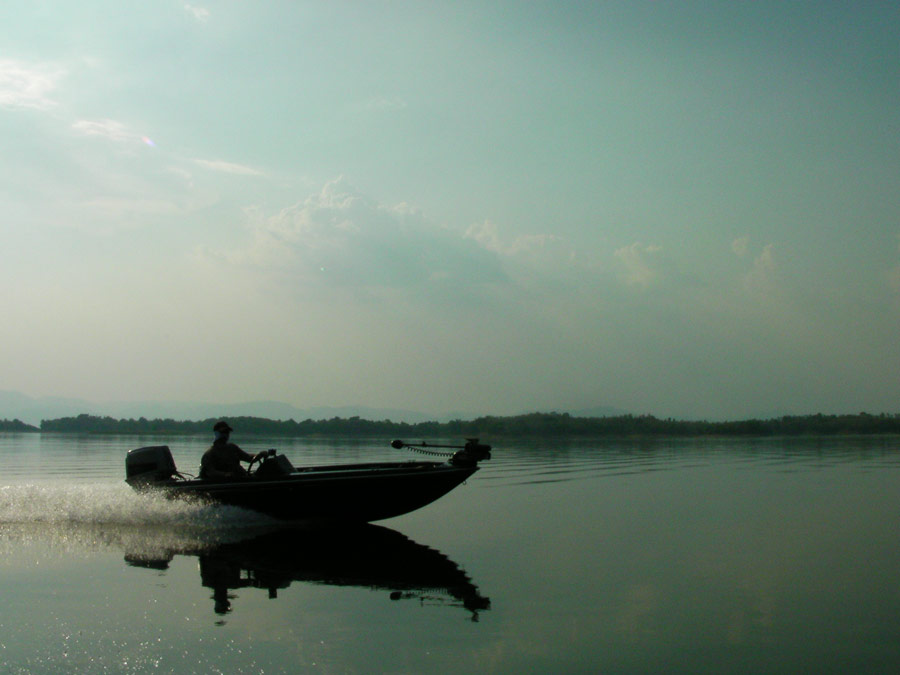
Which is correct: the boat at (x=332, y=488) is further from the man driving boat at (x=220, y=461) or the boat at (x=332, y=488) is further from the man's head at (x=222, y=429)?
the man's head at (x=222, y=429)

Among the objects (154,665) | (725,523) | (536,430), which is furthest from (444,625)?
(536,430)

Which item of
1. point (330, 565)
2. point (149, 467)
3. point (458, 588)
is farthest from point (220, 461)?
point (458, 588)

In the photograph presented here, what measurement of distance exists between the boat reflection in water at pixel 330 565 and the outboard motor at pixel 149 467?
2752mm

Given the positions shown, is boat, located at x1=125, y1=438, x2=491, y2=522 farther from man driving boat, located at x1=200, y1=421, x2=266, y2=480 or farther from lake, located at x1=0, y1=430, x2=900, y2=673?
lake, located at x1=0, y1=430, x2=900, y2=673

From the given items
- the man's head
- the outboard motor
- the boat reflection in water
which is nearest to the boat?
the outboard motor

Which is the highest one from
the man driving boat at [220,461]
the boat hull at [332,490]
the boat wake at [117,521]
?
the man driving boat at [220,461]

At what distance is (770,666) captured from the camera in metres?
7.58

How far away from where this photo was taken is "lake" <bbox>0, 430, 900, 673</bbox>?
786 centimetres

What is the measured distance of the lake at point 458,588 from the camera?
25.8 ft

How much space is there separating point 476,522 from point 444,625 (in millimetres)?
8633

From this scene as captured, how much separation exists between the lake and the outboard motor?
18.9 inches

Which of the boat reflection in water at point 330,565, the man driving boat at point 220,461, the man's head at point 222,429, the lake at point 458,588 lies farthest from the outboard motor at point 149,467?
the boat reflection in water at point 330,565

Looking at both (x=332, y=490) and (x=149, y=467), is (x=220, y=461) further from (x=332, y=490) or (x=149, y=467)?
(x=332, y=490)

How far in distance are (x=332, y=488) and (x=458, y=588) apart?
5728 millimetres
